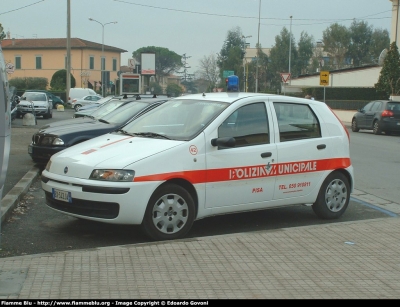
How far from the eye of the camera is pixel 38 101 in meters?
36.4

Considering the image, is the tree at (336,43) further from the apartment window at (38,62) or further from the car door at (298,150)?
the car door at (298,150)

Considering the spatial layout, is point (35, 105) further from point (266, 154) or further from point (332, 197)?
point (266, 154)

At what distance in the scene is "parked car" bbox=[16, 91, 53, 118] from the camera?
34103mm

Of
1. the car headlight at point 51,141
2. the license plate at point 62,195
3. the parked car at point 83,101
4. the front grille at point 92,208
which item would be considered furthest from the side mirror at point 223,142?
the parked car at point 83,101

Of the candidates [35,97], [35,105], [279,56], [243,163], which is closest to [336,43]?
[279,56]

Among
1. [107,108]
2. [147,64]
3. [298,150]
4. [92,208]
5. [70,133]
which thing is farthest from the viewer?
[147,64]

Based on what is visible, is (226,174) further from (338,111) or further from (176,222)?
(338,111)

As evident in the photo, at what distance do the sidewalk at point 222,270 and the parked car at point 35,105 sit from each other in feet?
93.7

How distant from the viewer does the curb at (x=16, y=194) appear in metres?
7.95

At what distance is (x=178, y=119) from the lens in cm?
768

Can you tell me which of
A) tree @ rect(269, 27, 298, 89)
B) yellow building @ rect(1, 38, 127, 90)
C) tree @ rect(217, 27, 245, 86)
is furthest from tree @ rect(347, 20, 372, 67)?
yellow building @ rect(1, 38, 127, 90)

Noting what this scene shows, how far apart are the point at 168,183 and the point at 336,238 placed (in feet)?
6.47

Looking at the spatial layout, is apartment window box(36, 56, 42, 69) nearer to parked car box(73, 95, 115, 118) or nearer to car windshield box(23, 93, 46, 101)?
car windshield box(23, 93, 46, 101)

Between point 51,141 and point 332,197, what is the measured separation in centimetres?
583
